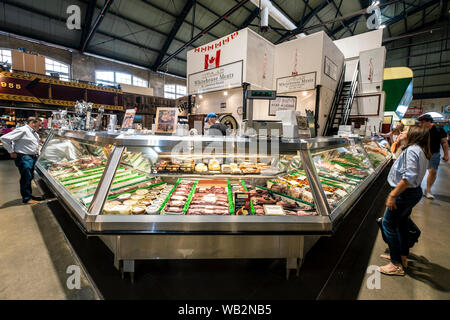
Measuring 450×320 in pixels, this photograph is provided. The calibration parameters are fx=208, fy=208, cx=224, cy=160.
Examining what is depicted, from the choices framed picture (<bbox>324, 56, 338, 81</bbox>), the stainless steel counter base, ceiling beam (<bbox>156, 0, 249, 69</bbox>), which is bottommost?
the stainless steel counter base

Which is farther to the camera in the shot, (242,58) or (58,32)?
(58,32)

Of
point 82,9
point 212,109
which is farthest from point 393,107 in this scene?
point 82,9

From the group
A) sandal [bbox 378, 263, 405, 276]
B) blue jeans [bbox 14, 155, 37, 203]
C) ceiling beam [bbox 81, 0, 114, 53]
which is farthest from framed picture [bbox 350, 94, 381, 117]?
ceiling beam [bbox 81, 0, 114, 53]

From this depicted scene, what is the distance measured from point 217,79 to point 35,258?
6.90m

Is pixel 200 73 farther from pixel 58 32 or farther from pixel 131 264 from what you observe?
pixel 58 32

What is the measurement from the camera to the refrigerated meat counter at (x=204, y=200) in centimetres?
177

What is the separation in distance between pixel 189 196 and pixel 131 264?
87cm

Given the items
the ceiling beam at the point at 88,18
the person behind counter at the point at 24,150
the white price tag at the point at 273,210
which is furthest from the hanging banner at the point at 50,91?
the white price tag at the point at 273,210

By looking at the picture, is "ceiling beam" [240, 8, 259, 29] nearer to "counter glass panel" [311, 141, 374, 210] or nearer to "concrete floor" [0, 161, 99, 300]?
"counter glass panel" [311, 141, 374, 210]

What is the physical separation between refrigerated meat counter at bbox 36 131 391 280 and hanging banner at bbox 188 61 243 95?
15.3ft

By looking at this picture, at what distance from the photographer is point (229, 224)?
1774 mm

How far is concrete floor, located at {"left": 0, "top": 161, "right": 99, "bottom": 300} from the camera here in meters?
1.90

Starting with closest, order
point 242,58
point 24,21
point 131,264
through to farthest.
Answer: point 131,264 → point 242,58 → point 24,21

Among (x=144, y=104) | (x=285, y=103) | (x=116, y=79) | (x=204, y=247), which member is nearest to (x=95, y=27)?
(x=116, y=79)
